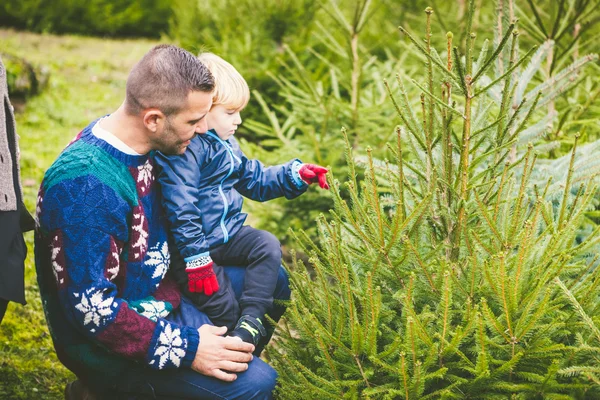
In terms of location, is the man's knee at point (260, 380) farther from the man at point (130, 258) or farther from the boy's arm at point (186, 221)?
the boy's arm at point (186, 221)

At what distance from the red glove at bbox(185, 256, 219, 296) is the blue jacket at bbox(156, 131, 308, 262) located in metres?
0.02

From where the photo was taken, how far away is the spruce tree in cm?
172

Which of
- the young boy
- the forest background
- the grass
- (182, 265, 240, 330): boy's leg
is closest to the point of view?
the young boy

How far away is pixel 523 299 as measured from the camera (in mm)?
1772

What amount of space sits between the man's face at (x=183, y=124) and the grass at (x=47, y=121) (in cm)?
133

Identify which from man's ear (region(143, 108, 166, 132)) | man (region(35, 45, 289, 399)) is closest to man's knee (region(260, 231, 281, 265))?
man (region(35, 45, 289, 399))

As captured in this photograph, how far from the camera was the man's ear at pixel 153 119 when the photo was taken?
189cm

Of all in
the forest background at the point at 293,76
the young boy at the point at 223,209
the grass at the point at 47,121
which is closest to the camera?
the young boy at the point at 223,209

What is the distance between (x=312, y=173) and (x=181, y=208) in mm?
584

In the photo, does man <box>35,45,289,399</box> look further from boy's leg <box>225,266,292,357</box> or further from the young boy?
boy's leg <box>225,266,292,357</box>

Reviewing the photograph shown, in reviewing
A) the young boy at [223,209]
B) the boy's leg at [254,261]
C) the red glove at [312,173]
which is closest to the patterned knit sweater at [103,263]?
the young boy at [223,209]

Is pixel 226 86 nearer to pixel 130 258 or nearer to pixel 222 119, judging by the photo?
pixel 222 119

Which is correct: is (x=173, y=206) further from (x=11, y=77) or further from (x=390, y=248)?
(x=11, y=77)

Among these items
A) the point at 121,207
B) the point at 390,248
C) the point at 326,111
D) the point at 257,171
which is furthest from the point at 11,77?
the point at 390,248
